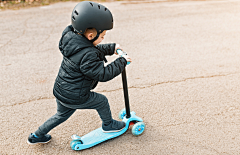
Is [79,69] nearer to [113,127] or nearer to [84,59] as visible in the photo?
[84,59]

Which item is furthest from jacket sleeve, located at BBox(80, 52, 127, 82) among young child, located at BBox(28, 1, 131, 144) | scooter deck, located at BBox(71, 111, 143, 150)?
scooter deck, located at BBox(71, 111, 143, 150)

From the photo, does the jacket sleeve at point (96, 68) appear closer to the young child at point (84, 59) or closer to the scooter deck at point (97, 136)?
the young child at point (84, 59)

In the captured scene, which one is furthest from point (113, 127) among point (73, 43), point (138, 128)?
point (73, 43)

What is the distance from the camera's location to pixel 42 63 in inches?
178

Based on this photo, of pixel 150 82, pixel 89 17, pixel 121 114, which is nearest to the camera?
pixel 89 17

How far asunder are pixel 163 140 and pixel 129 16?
15.2 ft

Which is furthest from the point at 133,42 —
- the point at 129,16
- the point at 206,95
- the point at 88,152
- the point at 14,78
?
the point at 88,152

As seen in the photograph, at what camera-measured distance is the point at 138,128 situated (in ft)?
9.52

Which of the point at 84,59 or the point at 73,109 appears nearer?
the point at 84,59

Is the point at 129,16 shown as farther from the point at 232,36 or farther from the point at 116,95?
the point at 116,95

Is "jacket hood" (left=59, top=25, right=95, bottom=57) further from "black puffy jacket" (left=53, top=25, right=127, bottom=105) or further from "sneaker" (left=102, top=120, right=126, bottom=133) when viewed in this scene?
"sneaker" (left=102, top=120, right=126, bottom=133)

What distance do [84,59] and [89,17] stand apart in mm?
379

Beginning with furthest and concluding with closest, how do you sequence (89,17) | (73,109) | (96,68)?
(73,109)
(96,68)
(89,17)

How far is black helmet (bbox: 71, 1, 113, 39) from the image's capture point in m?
2.11
